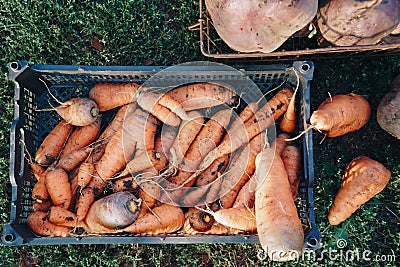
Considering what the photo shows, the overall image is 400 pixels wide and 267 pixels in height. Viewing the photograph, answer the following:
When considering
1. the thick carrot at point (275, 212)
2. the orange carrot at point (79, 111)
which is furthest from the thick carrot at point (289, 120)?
the orange carrot at point (79, 111)

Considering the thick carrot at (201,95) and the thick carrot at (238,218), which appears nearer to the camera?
the thick carrot at (238,218)

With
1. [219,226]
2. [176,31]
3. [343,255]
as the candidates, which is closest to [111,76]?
[176,31]

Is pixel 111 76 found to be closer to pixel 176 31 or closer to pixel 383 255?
pixel 176 31

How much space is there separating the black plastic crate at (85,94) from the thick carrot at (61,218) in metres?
0.13

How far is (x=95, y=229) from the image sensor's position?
8.20ft

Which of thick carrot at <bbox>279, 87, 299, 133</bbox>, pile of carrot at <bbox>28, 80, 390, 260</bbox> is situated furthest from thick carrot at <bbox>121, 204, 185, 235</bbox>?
thick carrot at <bbox>279, 87, 299, 133</bbox>

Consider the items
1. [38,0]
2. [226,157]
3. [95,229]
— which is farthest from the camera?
[38,0]

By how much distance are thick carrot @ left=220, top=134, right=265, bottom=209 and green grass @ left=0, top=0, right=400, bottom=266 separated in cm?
47

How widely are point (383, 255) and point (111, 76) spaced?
223cm

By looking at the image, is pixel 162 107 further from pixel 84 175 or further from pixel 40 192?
pixel 40 192

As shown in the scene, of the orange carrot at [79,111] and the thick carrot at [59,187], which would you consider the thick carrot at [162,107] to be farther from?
the thick carrot at [59,187]

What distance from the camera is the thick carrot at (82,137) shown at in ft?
8.91

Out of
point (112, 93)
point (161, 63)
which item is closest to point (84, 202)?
point (112, 93)

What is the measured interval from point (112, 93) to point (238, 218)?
3.77ft
